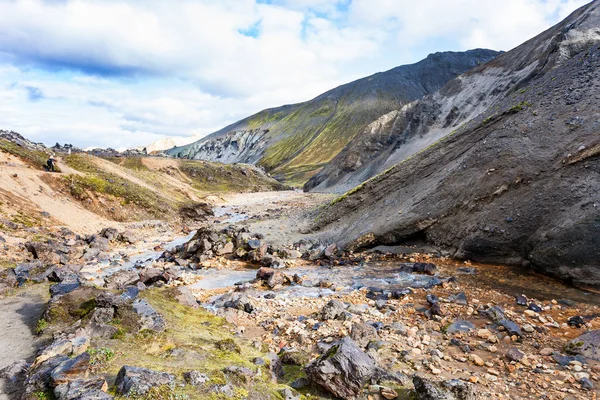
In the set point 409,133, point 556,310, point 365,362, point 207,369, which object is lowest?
point 556,310

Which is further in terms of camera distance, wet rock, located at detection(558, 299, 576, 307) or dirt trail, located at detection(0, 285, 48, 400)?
wet rock, located at detection(558, 299, 576, 307)

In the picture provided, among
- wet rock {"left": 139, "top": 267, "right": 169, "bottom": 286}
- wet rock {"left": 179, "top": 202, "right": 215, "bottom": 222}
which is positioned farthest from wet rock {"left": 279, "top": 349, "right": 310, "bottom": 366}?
wet rock {"left": 179, "top": 202, "right": 215, "bottom": 222}

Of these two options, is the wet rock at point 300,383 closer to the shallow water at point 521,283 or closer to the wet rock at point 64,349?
the wet rock at point 64,349

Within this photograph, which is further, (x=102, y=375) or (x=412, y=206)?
(x=412, y=206)

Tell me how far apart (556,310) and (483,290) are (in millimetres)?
3195

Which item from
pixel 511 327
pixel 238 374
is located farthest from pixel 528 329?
pixel 238 374

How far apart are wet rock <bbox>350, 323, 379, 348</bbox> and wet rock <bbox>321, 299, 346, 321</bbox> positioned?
172 centimetres

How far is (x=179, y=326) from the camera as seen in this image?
1250 centimetres

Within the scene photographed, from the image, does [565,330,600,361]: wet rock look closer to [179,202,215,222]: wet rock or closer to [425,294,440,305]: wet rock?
[425,294,440,305]: wet rock

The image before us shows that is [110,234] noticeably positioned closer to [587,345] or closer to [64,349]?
[64,349]

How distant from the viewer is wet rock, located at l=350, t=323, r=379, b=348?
12250mm

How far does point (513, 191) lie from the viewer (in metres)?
22.3

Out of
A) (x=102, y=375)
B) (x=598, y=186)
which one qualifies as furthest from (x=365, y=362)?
(x=598, y=186)

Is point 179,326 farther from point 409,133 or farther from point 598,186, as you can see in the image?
point 409,133
